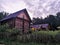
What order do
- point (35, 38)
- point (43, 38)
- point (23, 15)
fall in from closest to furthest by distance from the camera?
point (43, 38), point (35, 38), point (23, 15)

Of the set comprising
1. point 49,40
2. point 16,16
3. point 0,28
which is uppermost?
point 16,16

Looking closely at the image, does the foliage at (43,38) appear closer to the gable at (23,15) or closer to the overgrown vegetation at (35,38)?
the overgrown vegetation at (35,38)

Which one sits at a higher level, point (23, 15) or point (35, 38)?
point (23, 15)

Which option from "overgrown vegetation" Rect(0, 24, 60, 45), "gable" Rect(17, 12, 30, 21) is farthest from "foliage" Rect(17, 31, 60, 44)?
"gable" Rect(17, 12, 30, 21)

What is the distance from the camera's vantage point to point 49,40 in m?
19.5

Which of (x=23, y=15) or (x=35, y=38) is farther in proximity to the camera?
(x=23, y=15)

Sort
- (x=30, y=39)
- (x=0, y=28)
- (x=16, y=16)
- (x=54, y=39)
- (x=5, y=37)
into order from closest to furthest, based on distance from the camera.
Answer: (x=54, y=39) → (x=30, y=39) → (x=5, y=37) → (x=0, y=28) → (x=16, y=16)

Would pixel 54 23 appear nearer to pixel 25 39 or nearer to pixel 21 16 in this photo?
pixel 21 16

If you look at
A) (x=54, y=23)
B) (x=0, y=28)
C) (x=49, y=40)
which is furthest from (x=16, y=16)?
(x=54, y=23)

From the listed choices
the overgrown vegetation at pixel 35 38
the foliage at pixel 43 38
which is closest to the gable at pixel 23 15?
the overgrown vegetation at pixel 35 38

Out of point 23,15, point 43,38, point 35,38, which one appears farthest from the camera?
point 23,15

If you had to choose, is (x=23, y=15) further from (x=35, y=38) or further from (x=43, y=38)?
(x=43, y=38)

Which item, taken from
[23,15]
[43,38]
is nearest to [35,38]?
[43,38]

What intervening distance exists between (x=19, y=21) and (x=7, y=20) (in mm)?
3046
